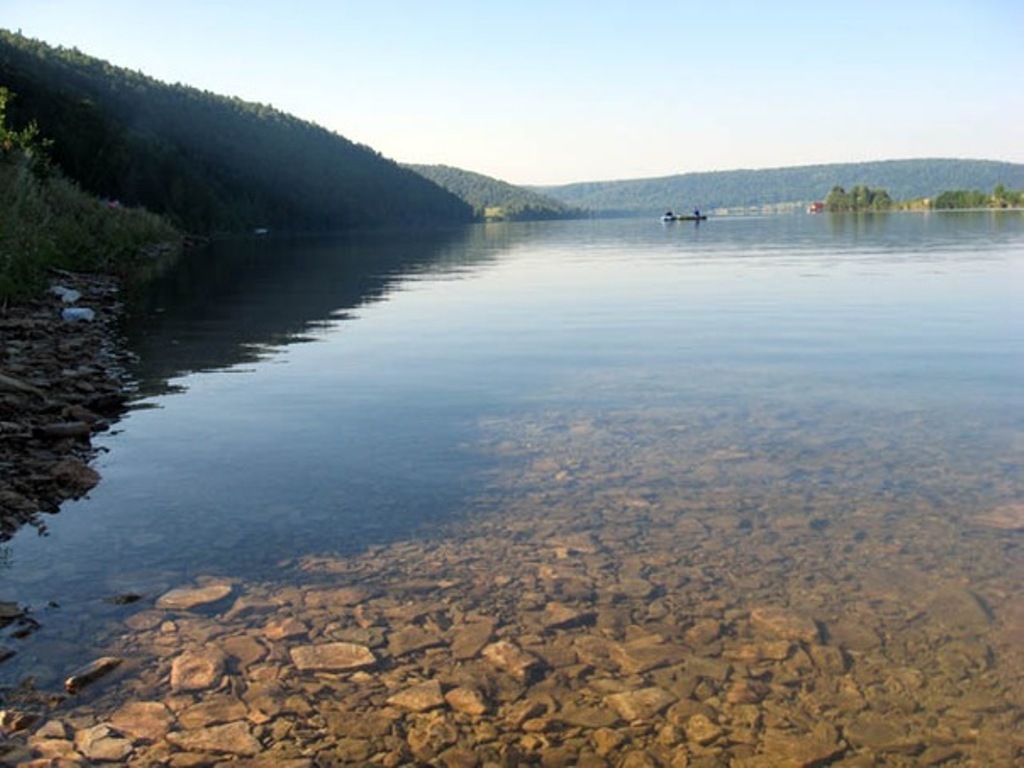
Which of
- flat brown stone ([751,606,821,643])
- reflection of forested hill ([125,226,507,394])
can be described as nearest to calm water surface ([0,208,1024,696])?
reflection of forested hill ([125,226,507,394])

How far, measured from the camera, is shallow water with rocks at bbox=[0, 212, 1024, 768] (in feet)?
15.7

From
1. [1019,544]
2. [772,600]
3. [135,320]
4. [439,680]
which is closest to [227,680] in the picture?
[439,680]

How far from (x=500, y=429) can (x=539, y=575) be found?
4.62 meters

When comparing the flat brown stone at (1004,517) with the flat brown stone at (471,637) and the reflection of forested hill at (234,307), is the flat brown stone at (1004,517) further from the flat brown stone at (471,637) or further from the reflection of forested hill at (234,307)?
the reflection of forested hill at (234,307)

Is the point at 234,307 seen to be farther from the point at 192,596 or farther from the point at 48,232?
the point at 192,596

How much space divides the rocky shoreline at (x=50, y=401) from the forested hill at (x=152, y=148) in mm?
63449

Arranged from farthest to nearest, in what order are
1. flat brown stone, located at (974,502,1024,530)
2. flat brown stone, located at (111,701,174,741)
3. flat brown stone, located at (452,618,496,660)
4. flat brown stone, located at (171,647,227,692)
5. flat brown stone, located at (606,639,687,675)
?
1. flat brown stone, located at (974,502,1024,530)
2. flat brown stone, located at (452,618,496,660)
3. flat brown stone, located at (606,639,687,675)
4. flat brown stone, located at (171,647,227,692)
5. flat brown stone, located at (111,701,174,741)

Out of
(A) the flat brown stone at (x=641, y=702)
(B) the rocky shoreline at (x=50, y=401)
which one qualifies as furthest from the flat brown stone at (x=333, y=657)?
(B) the rocky shoreline at (x=50, y=401)

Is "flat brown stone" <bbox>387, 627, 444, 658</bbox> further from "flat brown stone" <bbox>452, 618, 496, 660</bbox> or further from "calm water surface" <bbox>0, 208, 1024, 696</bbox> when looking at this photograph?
"calm water surface" <bbox>0, 208, 1024, 696</bbox>

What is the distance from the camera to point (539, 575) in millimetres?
6727

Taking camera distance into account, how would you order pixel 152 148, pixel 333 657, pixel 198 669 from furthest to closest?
pixel 152 148 → pixel 333 657 → pixel 198 669

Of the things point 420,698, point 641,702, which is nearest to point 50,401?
point 420,698

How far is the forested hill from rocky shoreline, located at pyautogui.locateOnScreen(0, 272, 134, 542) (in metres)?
63.4

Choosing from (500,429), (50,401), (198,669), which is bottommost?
(198,669)
